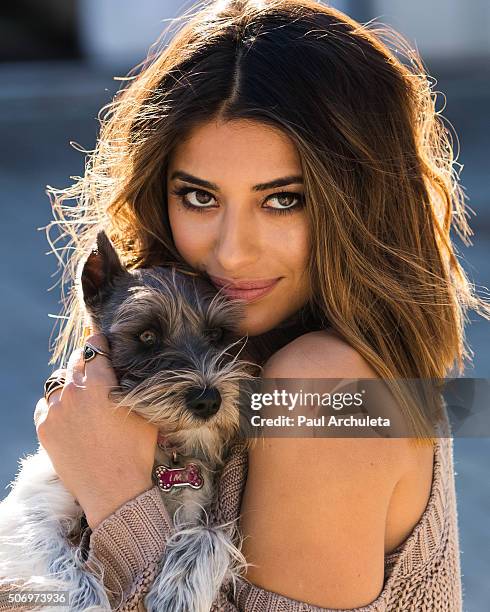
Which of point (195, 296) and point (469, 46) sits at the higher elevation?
point (469, 46)

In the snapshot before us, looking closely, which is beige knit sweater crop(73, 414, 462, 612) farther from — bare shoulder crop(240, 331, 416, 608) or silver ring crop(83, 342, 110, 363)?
silver ring crop(83, 342, 110, 363)

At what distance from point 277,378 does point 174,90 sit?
1054 mm

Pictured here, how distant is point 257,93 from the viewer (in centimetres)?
317

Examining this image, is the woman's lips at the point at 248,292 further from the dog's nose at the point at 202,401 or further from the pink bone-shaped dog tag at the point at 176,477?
the pink bone-shaped dog tag at the point at 176,477

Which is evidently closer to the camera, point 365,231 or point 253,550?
point 253,550

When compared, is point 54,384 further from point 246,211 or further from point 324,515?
point 324,515

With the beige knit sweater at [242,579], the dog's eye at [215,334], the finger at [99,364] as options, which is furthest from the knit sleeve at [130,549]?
the dog's eye at [215,334]

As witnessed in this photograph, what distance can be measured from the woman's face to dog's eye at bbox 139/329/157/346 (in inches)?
11.1

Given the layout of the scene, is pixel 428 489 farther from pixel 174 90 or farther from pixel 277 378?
pixel 174 90

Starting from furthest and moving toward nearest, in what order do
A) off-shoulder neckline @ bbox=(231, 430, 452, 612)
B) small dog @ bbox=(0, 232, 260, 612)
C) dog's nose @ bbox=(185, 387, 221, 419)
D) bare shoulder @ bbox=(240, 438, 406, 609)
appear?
1. dog's nose @ bbox=(185, 387, 221, 419)
2. small dog @ bbox=(0, 232, 260, 612)
3. off-shoulder neckline @ bbox=(231, 430, 452, 612)
4. bare shoulder @ bbox=(240, 438, 406, 609)

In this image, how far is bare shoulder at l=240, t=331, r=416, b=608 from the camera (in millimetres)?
2777

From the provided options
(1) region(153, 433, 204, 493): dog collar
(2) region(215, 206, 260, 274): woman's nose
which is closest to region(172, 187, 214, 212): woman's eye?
(2) region(215, 206, 260, 274): woman's nose

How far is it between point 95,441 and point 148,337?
424 millimetres

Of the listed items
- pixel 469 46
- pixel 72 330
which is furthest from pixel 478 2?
pixel 72 330
